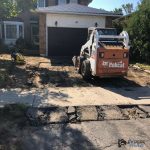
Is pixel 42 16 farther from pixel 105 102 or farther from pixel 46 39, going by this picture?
pixel 105 102

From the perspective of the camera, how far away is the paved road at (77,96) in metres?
10.0

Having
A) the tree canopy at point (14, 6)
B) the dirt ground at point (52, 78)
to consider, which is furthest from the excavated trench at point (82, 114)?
the tree canopy at point (14, 6)

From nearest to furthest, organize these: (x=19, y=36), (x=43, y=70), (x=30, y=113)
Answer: (x=30, y=113), (x=43, y=70), (x=19, y=36)

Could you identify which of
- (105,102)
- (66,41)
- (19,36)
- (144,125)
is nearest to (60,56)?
(66,41)

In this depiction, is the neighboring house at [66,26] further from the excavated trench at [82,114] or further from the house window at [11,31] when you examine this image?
the excavated trench at [82,114]

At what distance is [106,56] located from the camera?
12711 mm

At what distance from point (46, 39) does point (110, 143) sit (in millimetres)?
17711

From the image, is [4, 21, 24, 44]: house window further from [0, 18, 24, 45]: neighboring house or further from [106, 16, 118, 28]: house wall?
[106, 16, 118, 28]: house wall

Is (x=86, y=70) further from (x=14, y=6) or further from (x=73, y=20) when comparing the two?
(x=73, y=20)

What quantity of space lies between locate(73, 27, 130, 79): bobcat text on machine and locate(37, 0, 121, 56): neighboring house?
9756 millimetres

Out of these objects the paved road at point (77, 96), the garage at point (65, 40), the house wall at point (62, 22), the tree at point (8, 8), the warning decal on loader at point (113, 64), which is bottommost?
the paved road at point (77, 96)

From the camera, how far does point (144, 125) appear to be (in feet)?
26.7

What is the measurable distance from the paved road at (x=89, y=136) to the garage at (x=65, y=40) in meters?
16.2
